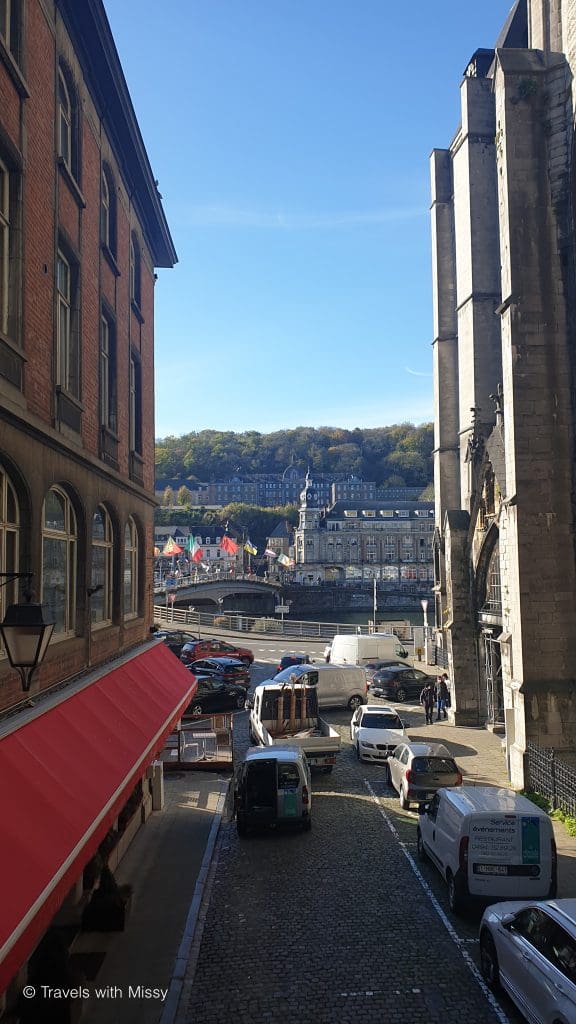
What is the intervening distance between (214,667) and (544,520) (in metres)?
18.0

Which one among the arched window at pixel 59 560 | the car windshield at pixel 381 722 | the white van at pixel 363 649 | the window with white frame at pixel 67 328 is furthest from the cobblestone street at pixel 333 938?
the white van at pixel 363 649

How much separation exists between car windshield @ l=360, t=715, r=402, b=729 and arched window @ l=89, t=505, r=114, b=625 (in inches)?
395

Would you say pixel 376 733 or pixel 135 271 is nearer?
pixel 135 271

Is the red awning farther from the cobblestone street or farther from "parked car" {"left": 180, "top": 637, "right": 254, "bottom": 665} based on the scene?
"parked car" {"left": 180, "top": 637, "right": 254, "bottom": 665}

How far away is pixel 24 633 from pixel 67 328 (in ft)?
19.8

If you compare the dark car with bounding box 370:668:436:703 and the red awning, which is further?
the dark car with bounding box 370:668:436:703

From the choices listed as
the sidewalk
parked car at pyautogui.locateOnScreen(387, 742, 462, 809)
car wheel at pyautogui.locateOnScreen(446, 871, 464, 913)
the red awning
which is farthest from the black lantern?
parked car at pyautogui.locateOnScreen(387, 742, 462, 809)

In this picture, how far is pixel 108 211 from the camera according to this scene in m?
14.0

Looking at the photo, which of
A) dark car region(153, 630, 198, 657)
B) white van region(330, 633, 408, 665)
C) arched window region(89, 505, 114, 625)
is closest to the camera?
arched window region(89, 505, 114, 625)

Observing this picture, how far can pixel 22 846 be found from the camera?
612 cm

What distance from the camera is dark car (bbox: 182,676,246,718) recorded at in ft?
90.1

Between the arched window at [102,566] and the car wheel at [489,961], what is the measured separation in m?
7.04

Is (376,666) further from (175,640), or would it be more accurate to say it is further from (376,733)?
(376,733)

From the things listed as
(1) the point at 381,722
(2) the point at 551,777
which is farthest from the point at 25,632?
(1) the point at 381,722
